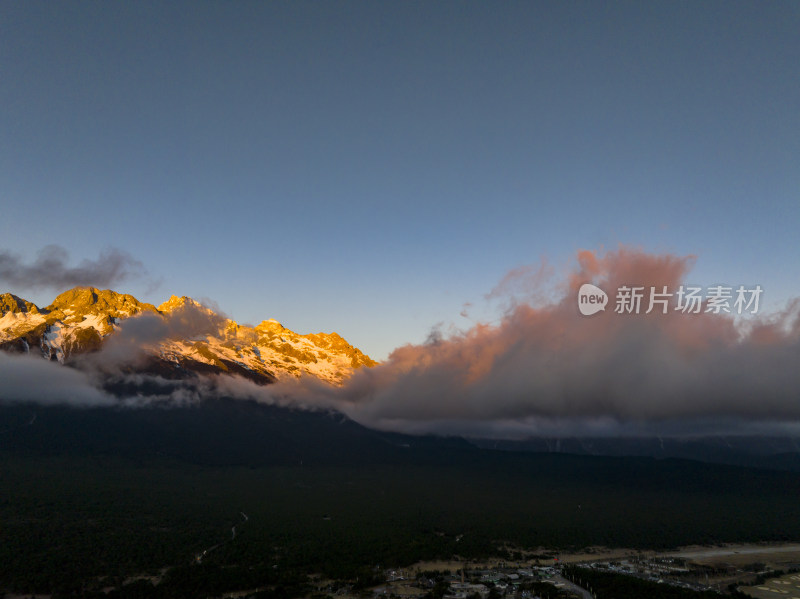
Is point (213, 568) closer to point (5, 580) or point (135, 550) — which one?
point (135, 550)

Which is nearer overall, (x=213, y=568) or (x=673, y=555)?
(x=213, y=568)

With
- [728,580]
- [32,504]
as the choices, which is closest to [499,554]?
[728,580]

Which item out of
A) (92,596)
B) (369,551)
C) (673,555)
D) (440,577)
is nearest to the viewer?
(92,596)

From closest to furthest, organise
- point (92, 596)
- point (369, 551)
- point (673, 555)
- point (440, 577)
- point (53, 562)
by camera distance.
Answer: point (92, 596), point (53, 562), point (440, 577), point (369, 551), point (673, 555)

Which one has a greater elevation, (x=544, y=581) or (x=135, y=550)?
(x=544, y=581)

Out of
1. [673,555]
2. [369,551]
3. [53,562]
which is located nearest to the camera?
[53,562]

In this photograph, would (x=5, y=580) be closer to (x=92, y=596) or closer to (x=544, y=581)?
(x=92, y=596)

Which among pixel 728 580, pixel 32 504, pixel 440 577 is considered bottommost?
pixel 32 504

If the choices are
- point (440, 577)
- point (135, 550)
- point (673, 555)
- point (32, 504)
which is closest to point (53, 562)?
point (135, 550)

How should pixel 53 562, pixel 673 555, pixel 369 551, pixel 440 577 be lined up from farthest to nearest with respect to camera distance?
pixel 673 555 → pixel 369 551 → pixel 440 577 → pixel 53 562
